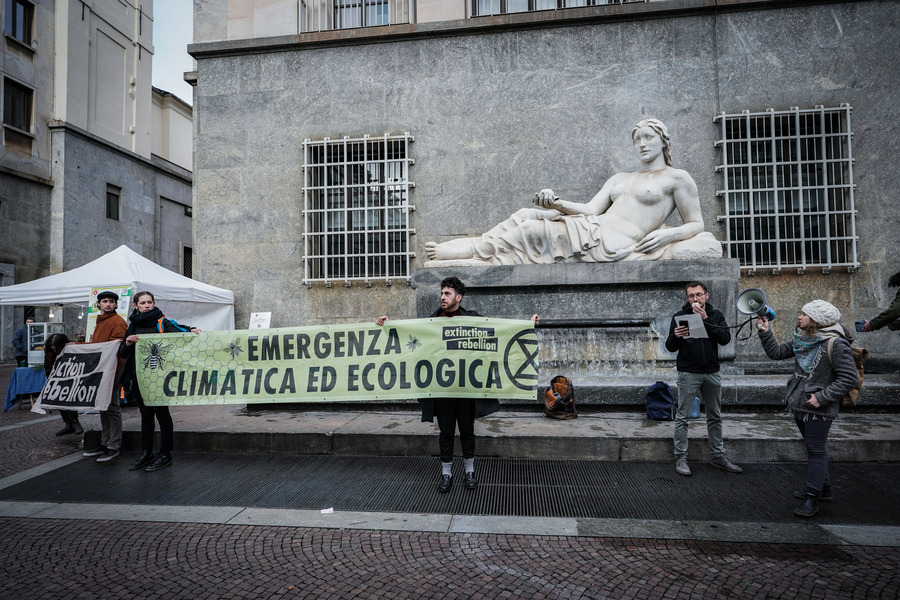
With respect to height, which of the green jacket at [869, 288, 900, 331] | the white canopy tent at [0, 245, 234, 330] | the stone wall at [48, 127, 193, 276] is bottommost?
the green jacket at [869, 288, 900, 331]

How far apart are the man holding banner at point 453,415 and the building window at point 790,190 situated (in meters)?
7.80

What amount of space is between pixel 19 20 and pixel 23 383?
16351 millimetres

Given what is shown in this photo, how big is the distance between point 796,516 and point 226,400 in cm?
552

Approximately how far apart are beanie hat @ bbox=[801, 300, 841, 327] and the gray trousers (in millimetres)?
6906

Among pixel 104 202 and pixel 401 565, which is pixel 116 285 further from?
pixel 104 202

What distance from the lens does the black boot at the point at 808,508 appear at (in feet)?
12.8

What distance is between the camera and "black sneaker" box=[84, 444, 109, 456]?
6.03 m

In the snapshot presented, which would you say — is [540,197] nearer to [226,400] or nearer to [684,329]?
[684,329]

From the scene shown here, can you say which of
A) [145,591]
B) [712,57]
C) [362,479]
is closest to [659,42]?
[712,57]

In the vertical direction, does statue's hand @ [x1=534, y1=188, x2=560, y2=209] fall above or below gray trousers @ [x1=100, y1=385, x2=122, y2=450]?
above

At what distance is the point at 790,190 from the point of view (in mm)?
10594

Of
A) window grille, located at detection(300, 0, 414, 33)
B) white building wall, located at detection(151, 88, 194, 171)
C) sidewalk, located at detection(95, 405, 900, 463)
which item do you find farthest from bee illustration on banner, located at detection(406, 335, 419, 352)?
white building wall, located at detection(151, 88, 194, 171)

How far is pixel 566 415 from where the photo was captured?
254 inches

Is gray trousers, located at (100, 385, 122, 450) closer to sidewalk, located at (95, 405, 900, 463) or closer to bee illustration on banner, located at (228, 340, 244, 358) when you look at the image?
sidewalk, located at (95, 405, 900, 463)
